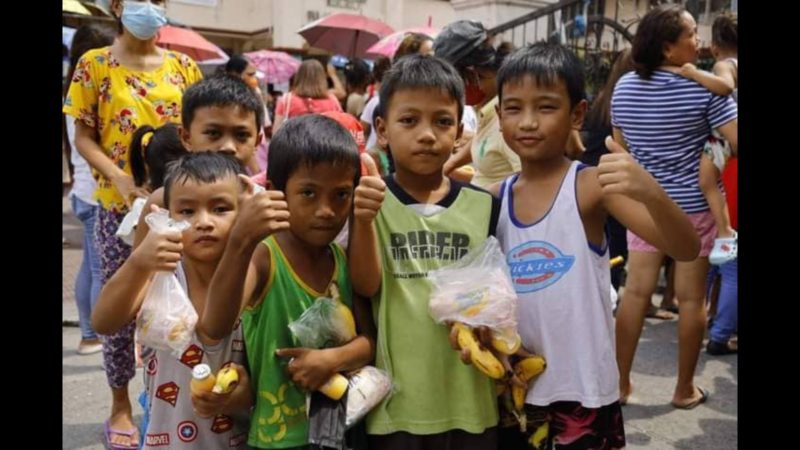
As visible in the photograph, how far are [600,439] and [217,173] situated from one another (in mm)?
1371

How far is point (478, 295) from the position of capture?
1.82 m

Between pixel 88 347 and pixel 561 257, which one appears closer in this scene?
pixel 561 257

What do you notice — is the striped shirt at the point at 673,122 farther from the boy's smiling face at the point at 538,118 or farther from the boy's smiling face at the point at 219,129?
the boy's smiling face at the point at 219,129

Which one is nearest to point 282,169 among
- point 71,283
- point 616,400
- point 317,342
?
point 317,342

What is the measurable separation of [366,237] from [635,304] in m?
2.20

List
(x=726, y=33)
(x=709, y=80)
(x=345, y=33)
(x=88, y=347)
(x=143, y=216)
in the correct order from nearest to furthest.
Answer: (x=143, y=216)
(x=709, y=80)
(x=726, y=33)
(x=88, y=347)
(x=345, y=33)

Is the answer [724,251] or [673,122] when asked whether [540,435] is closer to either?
Answer: [724,251]

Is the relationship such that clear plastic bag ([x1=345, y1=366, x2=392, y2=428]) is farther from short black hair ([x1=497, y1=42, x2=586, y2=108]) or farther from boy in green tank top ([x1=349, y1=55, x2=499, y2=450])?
short black hair ([x1=497, y1=42, x2=586, y2=108])

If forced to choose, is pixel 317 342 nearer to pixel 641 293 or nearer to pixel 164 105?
pixel 164 105

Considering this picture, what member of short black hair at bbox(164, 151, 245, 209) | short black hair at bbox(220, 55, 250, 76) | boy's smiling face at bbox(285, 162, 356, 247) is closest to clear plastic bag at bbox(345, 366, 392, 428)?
boy's smiling face at bbox(285, 162, 356, 247)

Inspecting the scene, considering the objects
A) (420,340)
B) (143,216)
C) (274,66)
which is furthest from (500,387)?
(274,66)
